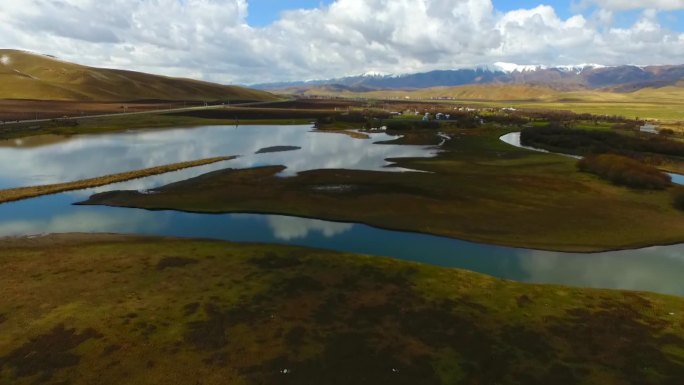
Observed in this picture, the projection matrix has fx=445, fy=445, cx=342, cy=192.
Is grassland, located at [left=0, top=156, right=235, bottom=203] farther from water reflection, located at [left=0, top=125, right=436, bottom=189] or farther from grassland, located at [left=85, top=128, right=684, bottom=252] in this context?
grassland, located at [left=85, top=128, right=684, bottom=252]

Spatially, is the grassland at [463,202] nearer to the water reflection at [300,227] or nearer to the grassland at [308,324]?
the water reflection at [300,227]

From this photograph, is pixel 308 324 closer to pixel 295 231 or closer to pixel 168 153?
pixel 295 231

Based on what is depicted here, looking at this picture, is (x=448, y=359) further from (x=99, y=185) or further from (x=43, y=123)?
(x=43, y=123)

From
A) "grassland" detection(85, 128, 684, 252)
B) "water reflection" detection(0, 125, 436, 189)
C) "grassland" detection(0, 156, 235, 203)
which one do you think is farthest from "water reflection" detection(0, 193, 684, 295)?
"water reflection" detection(0, 125, 436, 189)

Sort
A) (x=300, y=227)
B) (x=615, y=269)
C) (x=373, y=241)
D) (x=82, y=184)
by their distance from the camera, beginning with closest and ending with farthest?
1. (x=615, y=269)
2. (x=373, y=241)
3. (x=300, y=227)
4. (x=82, y=184)

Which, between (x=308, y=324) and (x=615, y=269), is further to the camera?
(x=615, y=269)

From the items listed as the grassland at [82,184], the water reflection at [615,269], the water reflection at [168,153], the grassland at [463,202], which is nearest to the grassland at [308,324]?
the water reflection at [615,269]

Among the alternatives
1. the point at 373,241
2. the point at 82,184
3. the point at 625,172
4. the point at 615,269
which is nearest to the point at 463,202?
the point at 373,241
